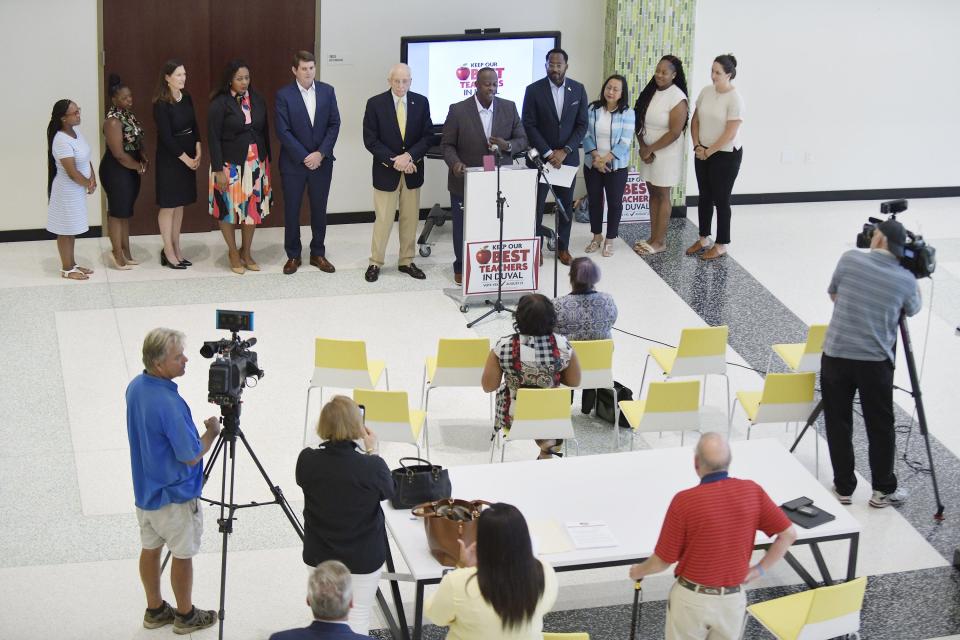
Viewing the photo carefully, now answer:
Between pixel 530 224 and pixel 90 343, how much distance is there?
11.1 ft

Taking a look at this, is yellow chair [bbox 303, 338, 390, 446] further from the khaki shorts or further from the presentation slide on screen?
the presentation slide on screen

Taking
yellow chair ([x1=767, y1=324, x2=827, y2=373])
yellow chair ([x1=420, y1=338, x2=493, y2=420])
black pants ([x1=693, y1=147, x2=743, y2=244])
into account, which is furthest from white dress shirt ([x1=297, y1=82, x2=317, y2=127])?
yellow chair ([x1=767, y1=324, x2=827, y2=373])

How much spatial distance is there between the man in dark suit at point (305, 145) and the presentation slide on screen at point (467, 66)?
1.15 metres

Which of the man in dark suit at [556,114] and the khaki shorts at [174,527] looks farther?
the man in dark suit at [556,114]

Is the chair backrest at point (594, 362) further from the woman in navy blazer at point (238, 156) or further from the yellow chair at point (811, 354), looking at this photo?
the woman in navy blazer at point (238, 156)

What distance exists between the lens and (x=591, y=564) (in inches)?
207

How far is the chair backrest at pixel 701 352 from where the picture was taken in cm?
763

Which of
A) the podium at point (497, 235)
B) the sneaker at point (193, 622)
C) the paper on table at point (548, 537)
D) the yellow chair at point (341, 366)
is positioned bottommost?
the sneaker at point (193, 622)

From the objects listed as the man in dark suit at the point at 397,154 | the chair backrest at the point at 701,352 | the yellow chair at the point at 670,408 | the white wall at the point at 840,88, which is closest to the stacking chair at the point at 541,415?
the yellow chair at the point at 670,408

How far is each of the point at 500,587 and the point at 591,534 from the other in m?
1.40

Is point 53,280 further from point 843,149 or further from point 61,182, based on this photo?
point 843,149

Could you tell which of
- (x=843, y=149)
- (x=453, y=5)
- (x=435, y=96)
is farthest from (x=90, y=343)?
(x=843, y=149)

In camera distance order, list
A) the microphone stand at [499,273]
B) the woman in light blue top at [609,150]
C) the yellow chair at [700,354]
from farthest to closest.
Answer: the woman in light blue top at [609,150], the microphone stand at [499,273], the yellow chair at [700,354]

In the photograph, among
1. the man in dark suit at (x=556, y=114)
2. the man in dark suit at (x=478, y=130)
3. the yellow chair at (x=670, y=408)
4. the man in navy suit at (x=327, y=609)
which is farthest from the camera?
the man in dark suit at (x=556, y=114)
